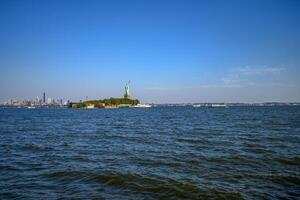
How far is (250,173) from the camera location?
566 inches

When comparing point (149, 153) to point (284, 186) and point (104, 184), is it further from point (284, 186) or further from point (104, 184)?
point (284, 186)

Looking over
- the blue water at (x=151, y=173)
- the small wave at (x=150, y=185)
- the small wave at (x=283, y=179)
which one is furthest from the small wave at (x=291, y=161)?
the small wave at (x=150, y=185)

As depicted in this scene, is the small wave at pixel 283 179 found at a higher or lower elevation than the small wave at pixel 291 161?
higher

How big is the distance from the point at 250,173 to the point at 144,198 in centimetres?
714

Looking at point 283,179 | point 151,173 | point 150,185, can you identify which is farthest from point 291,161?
point 150,185

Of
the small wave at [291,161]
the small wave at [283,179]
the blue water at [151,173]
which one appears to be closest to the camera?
the blue water at [151,173]

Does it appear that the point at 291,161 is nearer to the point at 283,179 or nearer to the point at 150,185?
the point at 283,179

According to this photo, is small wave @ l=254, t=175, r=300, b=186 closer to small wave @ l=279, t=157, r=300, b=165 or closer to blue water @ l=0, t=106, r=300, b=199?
blue water @ l=0, t=106, r=300, b=199

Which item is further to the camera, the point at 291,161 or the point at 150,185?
the point at 291,161

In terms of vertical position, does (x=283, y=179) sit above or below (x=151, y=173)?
below

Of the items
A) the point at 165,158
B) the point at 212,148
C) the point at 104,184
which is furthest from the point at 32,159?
the point at 212,148

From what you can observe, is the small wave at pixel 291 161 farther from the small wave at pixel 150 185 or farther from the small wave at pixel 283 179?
the small wave at pixel 150 185


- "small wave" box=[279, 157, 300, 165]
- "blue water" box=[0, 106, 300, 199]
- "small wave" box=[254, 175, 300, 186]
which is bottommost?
"small wave" box=[279, 157, 300, 165]

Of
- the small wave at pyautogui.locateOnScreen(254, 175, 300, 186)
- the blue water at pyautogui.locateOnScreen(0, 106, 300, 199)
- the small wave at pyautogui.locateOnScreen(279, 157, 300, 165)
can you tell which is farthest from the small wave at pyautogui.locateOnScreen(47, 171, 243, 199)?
the small wave at pyautogui.locateOnScreen(279, 157, 300, 165)
